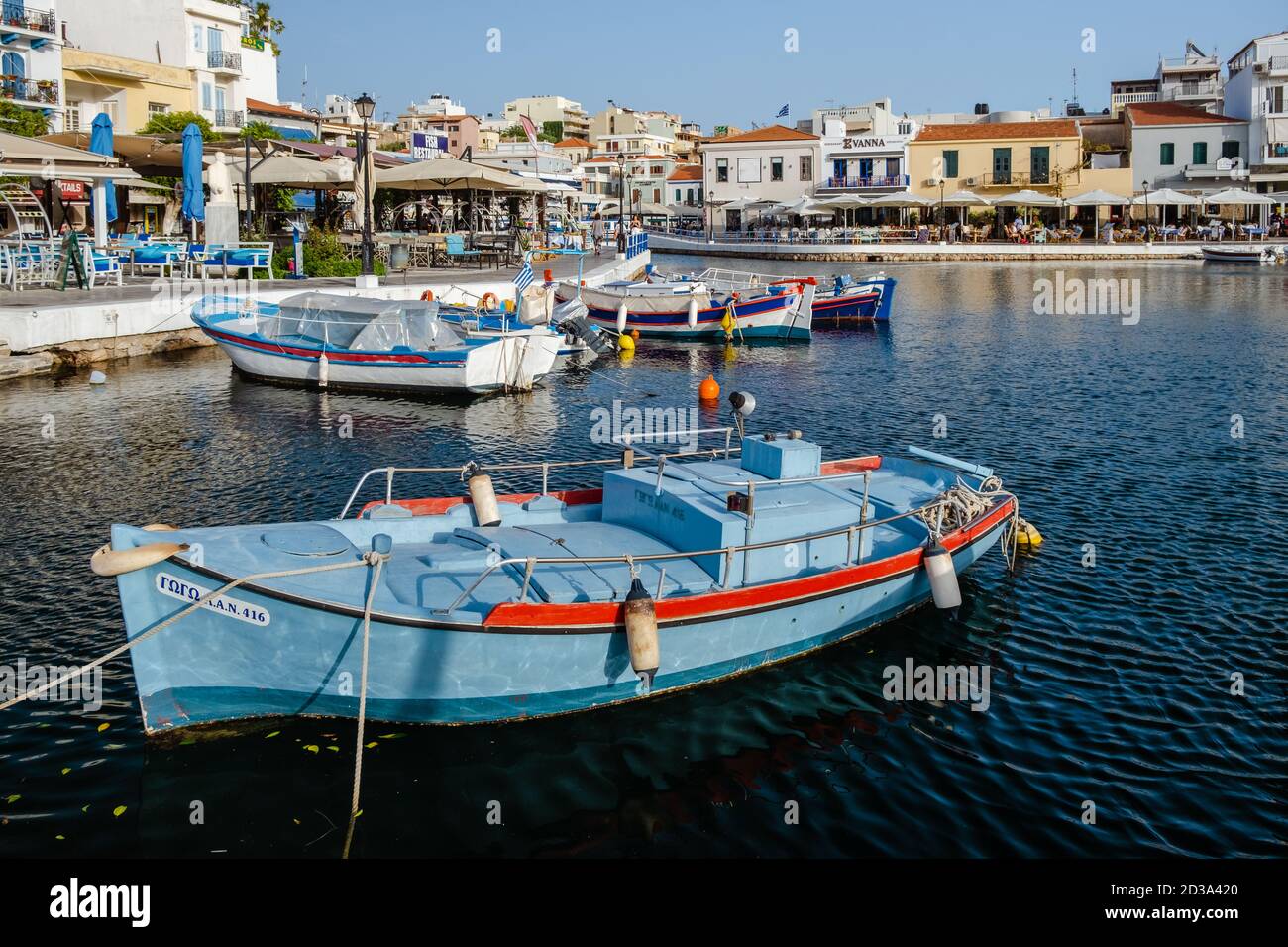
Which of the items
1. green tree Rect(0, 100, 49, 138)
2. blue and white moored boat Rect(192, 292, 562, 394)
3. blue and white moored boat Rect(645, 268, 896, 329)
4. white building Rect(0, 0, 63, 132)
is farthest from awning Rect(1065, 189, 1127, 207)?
green tree Rect(0, 100, 49, 138)

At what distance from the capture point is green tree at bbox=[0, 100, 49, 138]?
44.1 metres

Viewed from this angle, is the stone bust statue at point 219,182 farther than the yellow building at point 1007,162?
No

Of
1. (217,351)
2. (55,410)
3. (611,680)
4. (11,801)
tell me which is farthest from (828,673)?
(217,351)

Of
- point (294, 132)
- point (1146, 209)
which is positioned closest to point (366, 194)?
point (294, 132)

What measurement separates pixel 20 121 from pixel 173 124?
8530mm

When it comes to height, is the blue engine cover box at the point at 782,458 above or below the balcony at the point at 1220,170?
below

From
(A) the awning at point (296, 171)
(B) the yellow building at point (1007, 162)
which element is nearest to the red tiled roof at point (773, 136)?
(B) the yellow building at point (1007, 162)

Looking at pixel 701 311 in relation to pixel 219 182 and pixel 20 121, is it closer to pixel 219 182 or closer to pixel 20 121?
pixel 219 182

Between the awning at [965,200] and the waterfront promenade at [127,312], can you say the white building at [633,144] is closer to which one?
the awning at [965,200]

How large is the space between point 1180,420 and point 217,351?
24115 millimetres

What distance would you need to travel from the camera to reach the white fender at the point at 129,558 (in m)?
9.44

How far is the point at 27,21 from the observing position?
51094 mm
